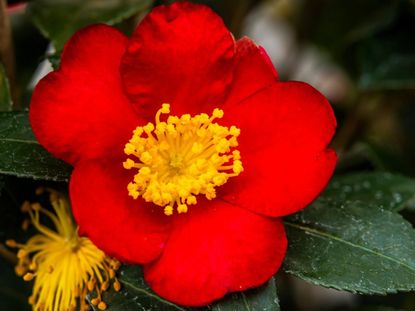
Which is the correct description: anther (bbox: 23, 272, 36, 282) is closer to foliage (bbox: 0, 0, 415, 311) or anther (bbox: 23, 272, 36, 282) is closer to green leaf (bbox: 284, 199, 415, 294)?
foliage (bbox: 0, 0, 415, 311)

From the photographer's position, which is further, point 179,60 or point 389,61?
point 389,61

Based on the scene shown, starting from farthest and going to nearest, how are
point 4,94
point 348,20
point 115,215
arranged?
point 348,20, point 4,94, point 115,215

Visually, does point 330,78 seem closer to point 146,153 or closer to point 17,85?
point 17,85

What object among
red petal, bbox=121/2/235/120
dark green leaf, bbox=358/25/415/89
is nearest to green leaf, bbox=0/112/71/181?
red petal, bbox=121/2/235/120

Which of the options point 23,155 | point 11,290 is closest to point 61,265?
point 23,155

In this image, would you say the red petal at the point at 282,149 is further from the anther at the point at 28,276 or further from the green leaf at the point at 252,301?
the anther at the point at 28,276

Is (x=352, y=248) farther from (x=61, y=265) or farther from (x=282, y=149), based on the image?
(x=61, y=265)

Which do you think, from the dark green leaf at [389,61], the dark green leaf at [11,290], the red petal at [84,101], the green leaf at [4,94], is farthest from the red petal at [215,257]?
the dark green leaf at [389,61]
